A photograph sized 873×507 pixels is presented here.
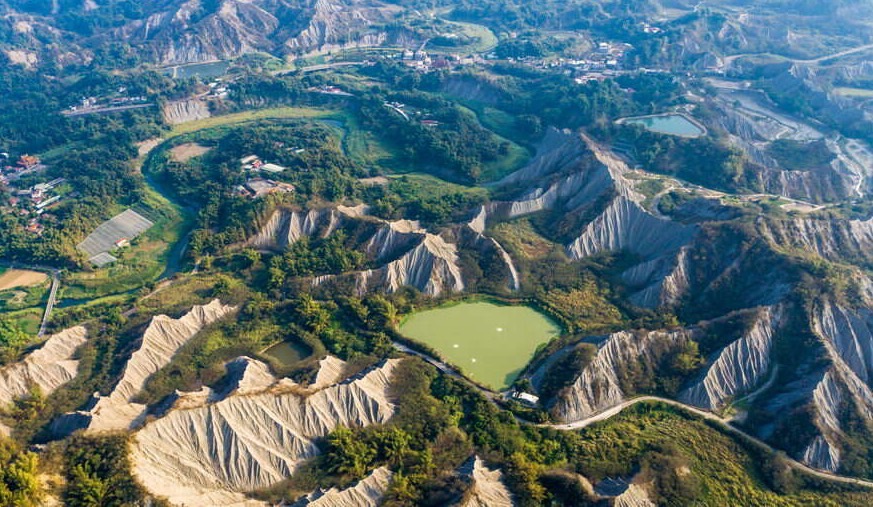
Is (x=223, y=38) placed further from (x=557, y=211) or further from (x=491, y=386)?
(x=491, y=386)

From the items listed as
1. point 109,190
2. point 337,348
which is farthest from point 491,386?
point 109,190

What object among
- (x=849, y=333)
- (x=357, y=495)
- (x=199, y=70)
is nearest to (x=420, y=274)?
(x=357, y=495)

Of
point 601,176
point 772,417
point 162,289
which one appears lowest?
point 162,289

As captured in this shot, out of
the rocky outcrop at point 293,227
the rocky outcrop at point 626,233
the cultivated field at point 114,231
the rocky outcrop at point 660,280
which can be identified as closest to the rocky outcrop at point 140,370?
the rocky outcrop at point 293,227

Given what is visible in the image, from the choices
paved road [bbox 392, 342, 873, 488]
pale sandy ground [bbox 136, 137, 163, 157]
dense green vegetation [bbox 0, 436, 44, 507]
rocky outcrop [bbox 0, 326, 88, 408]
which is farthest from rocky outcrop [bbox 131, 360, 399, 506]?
pale sandy ground [bbox 136, 137, 163, 157]

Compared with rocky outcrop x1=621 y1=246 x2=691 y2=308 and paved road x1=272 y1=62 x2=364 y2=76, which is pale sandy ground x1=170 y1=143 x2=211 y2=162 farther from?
rocky outcrop x1=621 y1=246 x2=691 y2=308

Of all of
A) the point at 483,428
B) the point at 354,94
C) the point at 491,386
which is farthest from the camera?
the point at 354,94
